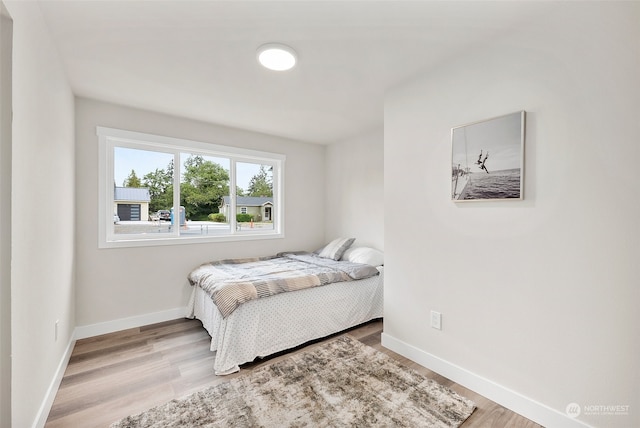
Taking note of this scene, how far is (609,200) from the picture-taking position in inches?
55.1

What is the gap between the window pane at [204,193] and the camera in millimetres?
3420

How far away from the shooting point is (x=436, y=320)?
216 cm

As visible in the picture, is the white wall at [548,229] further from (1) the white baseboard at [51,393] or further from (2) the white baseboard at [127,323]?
(2) the white baseboard at [127,323]

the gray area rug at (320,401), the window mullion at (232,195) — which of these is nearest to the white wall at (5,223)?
the gray area rug at (320,401)

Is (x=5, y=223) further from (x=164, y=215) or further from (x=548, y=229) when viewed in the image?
(x=548, y=229)

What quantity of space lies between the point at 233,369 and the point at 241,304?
1.58 feet

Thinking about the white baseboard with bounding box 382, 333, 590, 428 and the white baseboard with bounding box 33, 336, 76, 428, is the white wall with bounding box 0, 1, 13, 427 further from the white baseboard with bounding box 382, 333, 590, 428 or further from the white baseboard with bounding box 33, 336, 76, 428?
the white baseboard with bounding box 382, 333, 590, 428

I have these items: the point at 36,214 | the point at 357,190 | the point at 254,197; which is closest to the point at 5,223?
the point at 36,214

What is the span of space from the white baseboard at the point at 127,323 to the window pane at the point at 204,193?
3.01 feet

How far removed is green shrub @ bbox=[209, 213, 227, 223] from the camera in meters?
3.64

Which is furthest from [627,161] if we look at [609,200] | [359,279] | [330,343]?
[330,343]

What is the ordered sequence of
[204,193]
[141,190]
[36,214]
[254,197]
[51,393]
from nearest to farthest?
[36,214], [51,393], [141,190], [204,193], [254,197]

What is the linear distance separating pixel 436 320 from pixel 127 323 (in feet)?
9.97

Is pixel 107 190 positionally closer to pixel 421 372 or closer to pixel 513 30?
pixel 421 372
